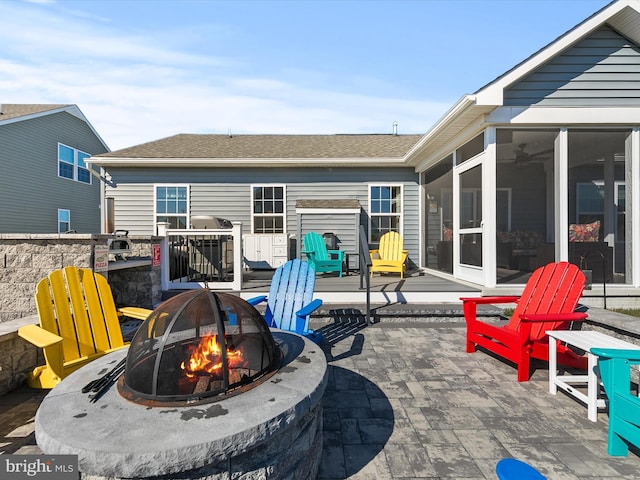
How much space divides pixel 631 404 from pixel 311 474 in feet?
5.79

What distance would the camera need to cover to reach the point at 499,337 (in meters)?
2.99

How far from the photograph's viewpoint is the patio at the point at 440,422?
172 cm

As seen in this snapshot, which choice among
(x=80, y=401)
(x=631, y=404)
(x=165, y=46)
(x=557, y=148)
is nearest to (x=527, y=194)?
(x=557, y=148)

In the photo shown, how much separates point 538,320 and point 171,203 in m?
8.08

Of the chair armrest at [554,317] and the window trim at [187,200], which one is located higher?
the window trim at [187,200]

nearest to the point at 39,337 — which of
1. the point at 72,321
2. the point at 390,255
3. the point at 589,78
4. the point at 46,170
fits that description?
the point at 72,321

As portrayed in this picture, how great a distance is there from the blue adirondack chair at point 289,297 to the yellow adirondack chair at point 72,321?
1.17 metres

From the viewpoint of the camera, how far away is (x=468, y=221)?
5.79 meters

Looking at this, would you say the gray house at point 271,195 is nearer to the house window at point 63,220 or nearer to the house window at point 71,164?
the house window at point 71,164

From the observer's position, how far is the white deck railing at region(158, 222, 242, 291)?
5.36m

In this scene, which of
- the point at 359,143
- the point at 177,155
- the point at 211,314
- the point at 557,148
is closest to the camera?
the point at 211,314

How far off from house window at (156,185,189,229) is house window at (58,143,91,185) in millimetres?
7357

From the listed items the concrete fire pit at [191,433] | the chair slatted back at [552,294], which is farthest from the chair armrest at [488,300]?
the concrete fire pit at [191,433]

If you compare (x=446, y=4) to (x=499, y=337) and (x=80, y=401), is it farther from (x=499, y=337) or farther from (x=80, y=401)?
(x=80, y=401)
